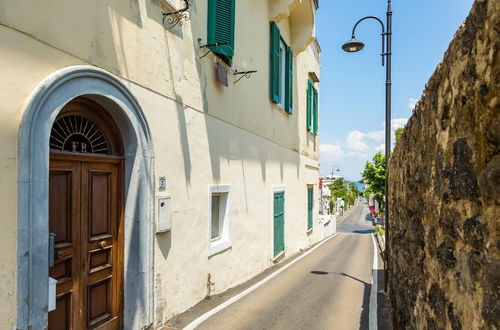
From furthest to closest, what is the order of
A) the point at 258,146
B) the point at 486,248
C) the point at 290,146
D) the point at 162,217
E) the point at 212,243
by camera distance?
the point at 290,146, the point at 258,146, the point at 212,243, the point at 162,217, the point at 486,248

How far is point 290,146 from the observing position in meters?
11.3

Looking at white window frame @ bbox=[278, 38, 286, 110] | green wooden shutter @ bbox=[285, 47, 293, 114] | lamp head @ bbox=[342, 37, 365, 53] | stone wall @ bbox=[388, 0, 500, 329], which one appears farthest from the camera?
green wooden shutter @ bbox=[285, 47, 293, 114]

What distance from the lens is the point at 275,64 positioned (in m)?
9.29

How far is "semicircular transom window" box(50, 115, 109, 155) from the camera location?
3455mm

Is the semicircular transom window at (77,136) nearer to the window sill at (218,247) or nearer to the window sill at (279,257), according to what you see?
the window sill at (218,247)

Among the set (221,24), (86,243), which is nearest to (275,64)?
(221,24)

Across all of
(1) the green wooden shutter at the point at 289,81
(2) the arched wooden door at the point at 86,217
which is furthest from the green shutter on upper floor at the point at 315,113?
(2) the arched wooden door at the point at 86,217

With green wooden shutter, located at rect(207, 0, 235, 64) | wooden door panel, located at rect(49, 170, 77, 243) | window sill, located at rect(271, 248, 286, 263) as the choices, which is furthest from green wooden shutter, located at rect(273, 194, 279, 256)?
wooden door panel, located at rect(49, 170, 77, 243)

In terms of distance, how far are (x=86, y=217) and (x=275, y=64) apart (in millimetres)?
6865

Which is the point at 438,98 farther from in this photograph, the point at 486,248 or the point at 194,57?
the point at 194,57

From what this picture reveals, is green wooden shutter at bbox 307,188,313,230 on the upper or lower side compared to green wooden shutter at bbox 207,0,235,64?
lower

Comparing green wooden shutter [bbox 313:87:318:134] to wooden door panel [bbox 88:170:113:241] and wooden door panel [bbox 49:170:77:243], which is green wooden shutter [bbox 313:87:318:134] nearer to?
wooden door panel [bbox 88:170:113:241]

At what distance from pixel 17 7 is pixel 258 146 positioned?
231 inches

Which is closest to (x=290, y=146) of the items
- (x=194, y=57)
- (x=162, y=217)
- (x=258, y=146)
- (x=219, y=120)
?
(x=258, y=146)
